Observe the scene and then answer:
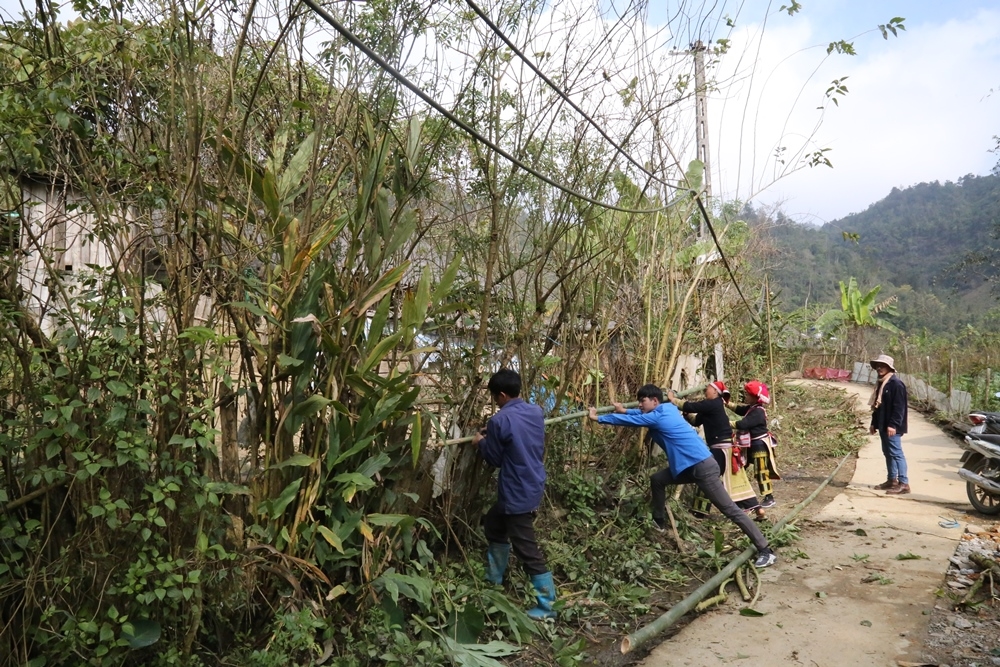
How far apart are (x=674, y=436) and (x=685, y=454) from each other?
162 mm

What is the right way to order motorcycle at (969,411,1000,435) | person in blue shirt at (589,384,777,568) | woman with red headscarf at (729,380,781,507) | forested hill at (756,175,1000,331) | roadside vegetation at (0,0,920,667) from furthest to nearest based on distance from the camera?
forested hill at (756,175,1000,331) < motorcycle at (969,411,1000,435) < woman with red headscarf at (729,380,781,507) < person in blue shirt at (589,384,777,568) < roadside vegetation at (0,0,920,667)

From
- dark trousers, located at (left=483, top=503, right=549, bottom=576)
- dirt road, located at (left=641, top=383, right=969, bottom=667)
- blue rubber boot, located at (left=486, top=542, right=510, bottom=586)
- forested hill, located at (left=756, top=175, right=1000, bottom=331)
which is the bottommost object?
dirt road, located at (left=641, top=383, right=969, bottom=667)

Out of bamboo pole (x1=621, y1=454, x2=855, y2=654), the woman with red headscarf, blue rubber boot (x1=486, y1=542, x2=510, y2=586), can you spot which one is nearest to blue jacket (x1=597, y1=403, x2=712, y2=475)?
bamboo pole (x1=621, y1=454, x2=855, y2=654)

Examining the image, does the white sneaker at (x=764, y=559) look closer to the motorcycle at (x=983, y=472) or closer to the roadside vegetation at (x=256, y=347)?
the roadside vegetation at (x=256, y=347)

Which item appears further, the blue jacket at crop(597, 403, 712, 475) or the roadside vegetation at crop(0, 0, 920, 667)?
the blue jacket at crop(597, 403, 712, 475)

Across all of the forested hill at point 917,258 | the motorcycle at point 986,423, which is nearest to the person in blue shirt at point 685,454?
the motorcycle at point 986,423

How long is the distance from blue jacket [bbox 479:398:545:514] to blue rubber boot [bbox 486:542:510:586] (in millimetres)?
316

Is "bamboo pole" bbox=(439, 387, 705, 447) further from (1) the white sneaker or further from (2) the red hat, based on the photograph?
(1) the white sneaker

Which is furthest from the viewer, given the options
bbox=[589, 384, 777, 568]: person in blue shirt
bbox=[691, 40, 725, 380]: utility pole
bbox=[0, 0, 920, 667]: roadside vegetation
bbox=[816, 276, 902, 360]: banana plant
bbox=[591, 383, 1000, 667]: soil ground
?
bbox=[816, 276, 902, 360]: banana plant

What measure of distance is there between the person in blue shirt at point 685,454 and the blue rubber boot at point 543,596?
1.42 m

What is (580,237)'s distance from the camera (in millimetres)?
5668

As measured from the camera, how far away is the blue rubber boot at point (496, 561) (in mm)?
4887

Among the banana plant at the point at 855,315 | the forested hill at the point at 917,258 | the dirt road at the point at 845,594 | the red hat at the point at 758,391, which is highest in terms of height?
the forested hill at the point at 917,258

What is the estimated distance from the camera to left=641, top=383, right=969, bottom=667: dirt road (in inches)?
176
